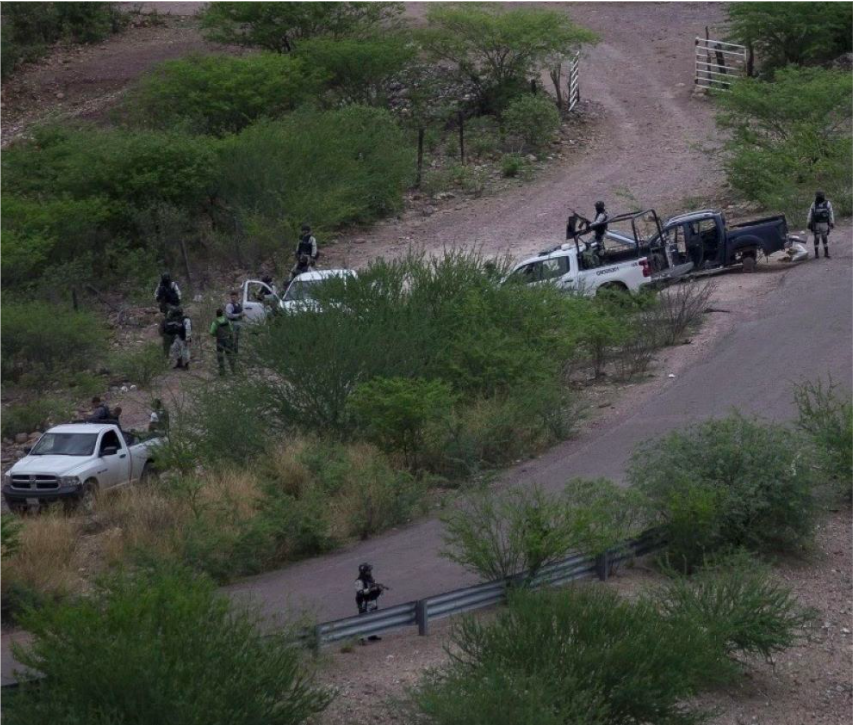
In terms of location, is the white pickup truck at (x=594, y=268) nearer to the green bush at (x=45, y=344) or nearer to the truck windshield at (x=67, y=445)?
the green bush at (x=45, y=344)

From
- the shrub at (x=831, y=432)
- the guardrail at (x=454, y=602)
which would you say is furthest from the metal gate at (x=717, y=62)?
the guardrail at (x=454, y=602)

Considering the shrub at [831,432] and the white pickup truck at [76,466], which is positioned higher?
the white pickup truck at [76,466]

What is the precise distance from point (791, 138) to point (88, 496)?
24.2 meters

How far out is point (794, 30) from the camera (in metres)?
46.9

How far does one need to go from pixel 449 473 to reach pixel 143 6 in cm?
4814

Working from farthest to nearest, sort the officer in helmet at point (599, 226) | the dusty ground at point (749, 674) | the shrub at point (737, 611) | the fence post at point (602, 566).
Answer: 1. the officer in helmet at point (599, 226)
2. the fence post at point (602, 566)
3. the shrub at point (737, 611)
4. the dusty ground at point (749, 674)

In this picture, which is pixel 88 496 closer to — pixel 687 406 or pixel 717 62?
pixel 687 406

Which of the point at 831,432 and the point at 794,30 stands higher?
the point at 794,30

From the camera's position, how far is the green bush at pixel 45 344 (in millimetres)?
30469

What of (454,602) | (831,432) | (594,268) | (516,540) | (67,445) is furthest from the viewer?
(594,268)

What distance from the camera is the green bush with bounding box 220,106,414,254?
37253mm

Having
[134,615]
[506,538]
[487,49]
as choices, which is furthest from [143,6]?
[134,615]

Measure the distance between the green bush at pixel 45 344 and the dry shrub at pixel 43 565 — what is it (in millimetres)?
12447

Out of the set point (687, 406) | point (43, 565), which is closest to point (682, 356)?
point (687, 406)
